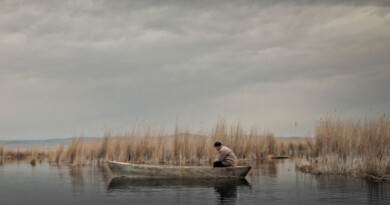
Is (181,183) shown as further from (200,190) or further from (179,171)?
(200,190)

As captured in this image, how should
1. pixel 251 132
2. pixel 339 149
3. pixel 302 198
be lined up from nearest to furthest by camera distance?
pixel 302 198 → pixel 339 149 → pixel 251 132

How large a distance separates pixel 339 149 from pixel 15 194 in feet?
42.9

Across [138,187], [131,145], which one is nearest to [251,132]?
[131,145]

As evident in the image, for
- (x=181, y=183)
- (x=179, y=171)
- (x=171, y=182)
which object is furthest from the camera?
(x=179, y=171)

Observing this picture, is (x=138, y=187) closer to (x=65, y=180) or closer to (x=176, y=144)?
(x=65, y=180)

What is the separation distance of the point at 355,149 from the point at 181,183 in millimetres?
7532

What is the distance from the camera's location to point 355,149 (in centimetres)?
1964

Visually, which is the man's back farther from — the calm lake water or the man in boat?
the calm lake water

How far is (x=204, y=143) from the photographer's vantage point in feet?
89.5

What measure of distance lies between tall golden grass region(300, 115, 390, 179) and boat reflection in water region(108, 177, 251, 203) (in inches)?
168

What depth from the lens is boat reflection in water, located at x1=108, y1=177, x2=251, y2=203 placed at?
1581 centimetres

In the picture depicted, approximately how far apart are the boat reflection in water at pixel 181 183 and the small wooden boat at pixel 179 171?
20 centimetres

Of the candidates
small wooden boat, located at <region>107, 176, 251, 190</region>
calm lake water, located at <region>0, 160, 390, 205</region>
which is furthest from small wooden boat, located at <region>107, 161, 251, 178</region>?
calm lake water, located at <region>0, 160, 390, 205</region>

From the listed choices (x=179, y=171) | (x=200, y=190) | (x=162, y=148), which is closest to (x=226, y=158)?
(x=179, y=171)
